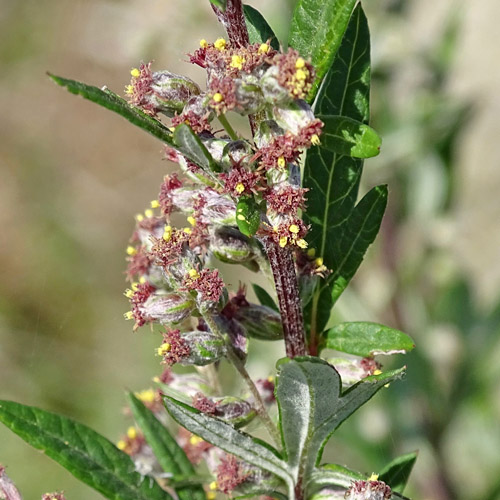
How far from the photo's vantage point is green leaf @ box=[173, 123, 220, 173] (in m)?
1.30

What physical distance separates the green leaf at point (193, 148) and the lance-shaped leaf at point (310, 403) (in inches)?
17.0

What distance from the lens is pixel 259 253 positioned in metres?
1.65

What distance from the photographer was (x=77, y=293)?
25.4 feet

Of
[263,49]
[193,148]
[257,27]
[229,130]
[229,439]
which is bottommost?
[229,439]

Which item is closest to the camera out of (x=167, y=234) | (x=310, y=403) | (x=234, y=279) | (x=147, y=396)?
(x=310, y=403)

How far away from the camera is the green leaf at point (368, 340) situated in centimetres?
155

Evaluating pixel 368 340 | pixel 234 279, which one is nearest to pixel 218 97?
pixel 368 340

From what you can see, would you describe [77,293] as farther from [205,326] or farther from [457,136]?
[205,326]

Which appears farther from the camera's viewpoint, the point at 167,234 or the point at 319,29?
the point at 167,234

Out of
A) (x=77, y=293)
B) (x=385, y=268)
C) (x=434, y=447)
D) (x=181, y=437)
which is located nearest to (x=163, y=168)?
(x=77, y=293)

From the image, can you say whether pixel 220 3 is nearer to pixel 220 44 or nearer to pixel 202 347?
pixel 220 44

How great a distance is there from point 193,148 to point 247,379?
24.3 inches

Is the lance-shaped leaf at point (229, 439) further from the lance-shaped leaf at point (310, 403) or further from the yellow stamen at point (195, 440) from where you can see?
the yellow stamen at point (195, 440)

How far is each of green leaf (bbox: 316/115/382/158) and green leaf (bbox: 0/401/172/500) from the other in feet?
3.00
